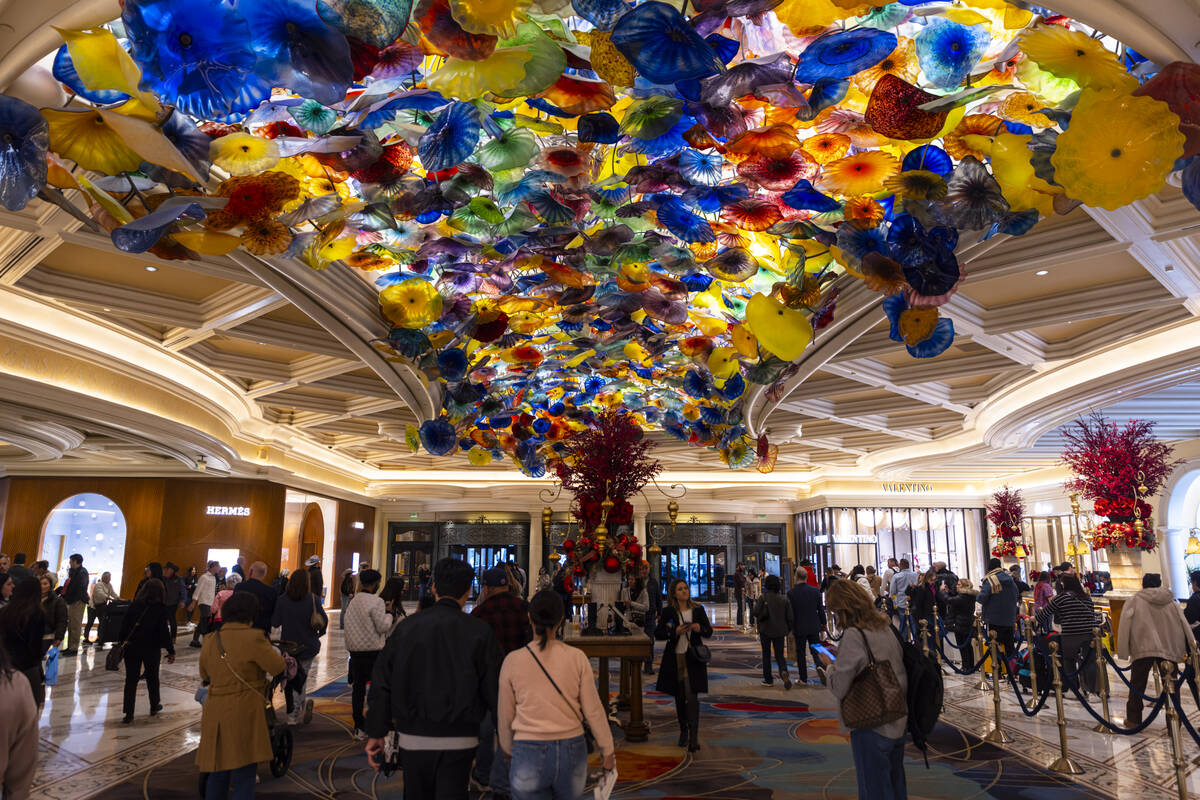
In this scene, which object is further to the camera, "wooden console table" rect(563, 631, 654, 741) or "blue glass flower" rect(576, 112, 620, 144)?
"wooden console table" rect(563, 631, 654, 741)

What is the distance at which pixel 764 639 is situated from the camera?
938 cm

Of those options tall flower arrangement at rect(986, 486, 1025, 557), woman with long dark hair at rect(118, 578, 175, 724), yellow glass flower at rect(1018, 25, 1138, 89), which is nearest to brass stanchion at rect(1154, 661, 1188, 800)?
yellow glass flower at rect(1018, 25, 1138, 89)

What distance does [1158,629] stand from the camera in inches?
270

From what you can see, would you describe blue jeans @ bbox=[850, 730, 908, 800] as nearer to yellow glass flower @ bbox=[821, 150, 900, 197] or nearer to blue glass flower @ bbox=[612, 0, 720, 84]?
yellow glass flower @ bbox=[821, 150, 900, 197]

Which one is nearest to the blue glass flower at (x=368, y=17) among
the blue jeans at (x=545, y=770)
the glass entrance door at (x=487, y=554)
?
the blue jeans at (x=545, y=770)

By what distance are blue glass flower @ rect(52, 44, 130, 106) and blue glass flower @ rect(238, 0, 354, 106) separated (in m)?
0.70

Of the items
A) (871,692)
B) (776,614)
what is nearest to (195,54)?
(871,692)

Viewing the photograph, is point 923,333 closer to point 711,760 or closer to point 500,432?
point 711,760

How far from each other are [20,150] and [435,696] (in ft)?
8.25

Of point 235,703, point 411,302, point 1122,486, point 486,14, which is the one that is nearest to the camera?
point 486,14

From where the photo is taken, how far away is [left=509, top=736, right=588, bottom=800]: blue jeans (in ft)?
9.97

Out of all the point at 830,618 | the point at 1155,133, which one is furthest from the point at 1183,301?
the point at 830,618

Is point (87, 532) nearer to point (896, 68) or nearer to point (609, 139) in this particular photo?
point (609, 139)

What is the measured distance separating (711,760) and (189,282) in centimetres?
649
